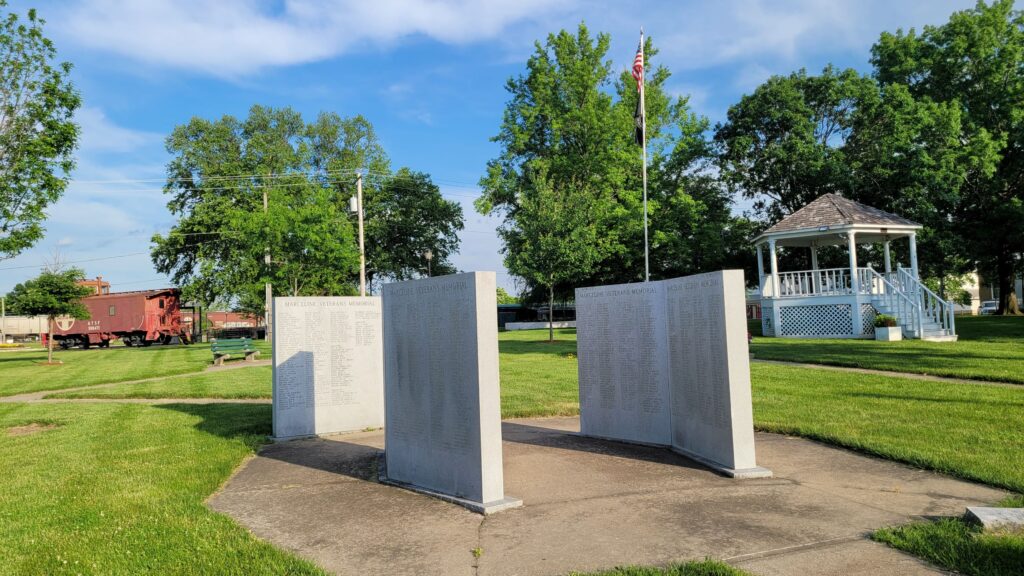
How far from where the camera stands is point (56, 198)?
14.6 metres

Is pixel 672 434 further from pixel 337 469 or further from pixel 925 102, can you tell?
pixel 925 102

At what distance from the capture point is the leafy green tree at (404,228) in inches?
1972

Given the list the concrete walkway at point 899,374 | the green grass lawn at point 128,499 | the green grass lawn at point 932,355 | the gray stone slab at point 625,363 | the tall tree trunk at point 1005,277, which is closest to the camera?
the green grass lawn at point 128,499

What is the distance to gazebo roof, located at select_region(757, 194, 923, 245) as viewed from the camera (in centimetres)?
2430

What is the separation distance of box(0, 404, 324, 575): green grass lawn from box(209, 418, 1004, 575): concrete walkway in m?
0.33

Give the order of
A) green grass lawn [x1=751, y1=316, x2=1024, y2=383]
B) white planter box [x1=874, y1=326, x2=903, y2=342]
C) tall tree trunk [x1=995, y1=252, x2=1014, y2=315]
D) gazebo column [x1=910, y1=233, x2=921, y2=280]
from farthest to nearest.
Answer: tall tree trunk [x1=995, y1=252, x2=1014, y2=315] → gazebo column [x1=910, y1=233, x2=921, y2=280] → white planter box [x1=874, y1=326, x2=903, y2=342] → green grass lawn [x1=751, y1=316, x2=1024, y2=383]

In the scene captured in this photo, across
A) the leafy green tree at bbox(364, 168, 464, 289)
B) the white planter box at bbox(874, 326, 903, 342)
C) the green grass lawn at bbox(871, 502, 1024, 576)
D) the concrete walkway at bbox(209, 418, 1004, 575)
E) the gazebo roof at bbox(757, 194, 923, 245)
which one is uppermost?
the leafy green tree at bbox(364, 168, 464, 289)

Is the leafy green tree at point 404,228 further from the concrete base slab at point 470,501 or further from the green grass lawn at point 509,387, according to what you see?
the concrete base slab at point 470,501

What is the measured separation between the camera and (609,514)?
514cm

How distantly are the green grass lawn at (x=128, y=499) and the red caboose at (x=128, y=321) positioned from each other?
34851mm

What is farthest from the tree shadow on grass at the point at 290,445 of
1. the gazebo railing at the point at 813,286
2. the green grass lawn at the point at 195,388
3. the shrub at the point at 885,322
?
the gazebo railing at the point at 813,286

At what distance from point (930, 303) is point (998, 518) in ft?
68.7

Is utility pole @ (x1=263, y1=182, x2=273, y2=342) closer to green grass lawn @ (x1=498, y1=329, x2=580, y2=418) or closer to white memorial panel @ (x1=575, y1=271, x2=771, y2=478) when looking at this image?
green grass lawn @ (x1=498, y1=329, x2=580, y2=418)

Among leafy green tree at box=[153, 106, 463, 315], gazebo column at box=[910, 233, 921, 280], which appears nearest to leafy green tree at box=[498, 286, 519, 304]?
leafy green tree at box=[153, 106, 463, 315]
